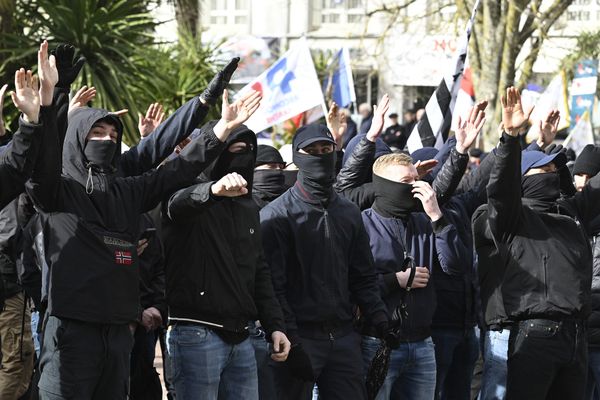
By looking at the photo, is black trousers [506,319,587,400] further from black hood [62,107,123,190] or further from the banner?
the banner

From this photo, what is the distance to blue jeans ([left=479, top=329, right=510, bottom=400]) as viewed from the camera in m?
7.24

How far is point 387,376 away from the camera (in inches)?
268

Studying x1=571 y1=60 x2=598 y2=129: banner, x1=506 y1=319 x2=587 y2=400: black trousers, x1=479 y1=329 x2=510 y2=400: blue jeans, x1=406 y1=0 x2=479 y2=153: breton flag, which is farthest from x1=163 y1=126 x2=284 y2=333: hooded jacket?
x1=571 y1=60 x2=598 y2=129: banner

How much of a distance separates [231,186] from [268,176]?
2.09 m

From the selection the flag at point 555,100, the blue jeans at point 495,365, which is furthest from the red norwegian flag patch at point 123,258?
the flag at point 555,100

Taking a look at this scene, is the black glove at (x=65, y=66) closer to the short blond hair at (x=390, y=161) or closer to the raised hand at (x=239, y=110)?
the raised hand at (x=239, y=110)

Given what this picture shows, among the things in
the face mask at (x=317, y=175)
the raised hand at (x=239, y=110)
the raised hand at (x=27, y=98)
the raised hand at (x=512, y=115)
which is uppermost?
the raised hand at (x=27, y=98)

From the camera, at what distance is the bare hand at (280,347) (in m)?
6.12

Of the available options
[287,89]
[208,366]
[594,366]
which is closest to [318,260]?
[208,366]

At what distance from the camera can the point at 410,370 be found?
691 centimetres

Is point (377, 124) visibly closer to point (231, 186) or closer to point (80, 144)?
point (231, 186)

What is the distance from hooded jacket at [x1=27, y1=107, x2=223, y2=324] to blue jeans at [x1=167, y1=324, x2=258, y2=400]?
433mm

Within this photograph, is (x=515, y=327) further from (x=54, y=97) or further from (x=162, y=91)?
(x=162, y=91)

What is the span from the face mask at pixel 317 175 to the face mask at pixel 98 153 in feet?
4.03
